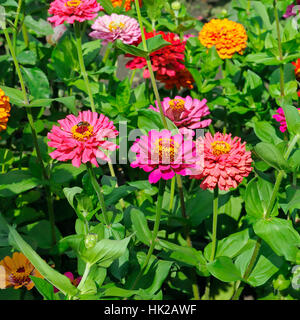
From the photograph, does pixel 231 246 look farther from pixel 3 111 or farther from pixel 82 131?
pixel 3 111

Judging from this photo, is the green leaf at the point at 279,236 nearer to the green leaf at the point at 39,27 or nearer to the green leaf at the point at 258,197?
the green leaf at the point at 258,197

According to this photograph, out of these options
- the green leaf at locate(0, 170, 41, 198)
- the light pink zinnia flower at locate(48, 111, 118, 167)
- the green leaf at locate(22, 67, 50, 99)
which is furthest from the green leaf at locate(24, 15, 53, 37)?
the light pink zinnia flower at locate(48, 111, 118, 167)

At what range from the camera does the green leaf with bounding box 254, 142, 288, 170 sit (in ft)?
3.65

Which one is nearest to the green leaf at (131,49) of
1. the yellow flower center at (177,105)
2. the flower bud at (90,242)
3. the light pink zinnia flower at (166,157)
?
the yellow flower center at (177,105)

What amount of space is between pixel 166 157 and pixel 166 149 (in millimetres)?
23

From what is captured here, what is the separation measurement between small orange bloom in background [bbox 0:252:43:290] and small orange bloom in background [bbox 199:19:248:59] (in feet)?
3.58

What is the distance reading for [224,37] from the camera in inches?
68.7

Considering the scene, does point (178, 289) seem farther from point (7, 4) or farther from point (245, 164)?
point (7, 4)

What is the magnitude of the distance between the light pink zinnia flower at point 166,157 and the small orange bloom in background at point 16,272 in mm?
489

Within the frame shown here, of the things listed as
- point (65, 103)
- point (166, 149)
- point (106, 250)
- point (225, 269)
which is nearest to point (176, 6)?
point (65, 103)

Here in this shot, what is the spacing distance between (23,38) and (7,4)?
0.64 meters

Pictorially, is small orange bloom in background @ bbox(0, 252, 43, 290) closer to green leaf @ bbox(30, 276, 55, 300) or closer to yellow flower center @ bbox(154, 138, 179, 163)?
green leaf @ bbox(30, 276, 55, 300)

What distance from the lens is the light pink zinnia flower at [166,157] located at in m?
1.02

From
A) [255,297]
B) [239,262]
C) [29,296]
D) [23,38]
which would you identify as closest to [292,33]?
[239,262]
